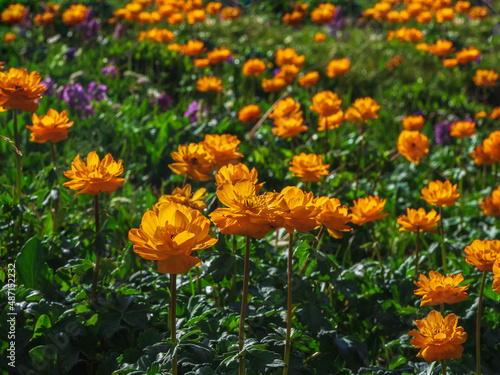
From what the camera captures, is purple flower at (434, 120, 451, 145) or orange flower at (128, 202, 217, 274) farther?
purple flower at (434, 120, 451, 145)

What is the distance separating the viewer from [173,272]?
1126 mm

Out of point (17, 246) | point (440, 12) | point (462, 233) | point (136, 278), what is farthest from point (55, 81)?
point (440, 12)

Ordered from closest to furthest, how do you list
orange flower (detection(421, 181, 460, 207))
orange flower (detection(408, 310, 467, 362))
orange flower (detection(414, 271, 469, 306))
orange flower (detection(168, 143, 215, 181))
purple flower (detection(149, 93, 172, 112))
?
orange flower (detection(408, 310, 467, 362))
orange flower (detection(414, 271, 469, 306))
orange flower (detection(168, 143, 215, 181))
orange flower (detection(421, 181, 460, 207))
purple flower (detection(149, 93, 172, 112))

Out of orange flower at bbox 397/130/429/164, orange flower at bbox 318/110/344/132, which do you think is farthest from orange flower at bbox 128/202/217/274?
orange flower at bbox 318/110/344/132

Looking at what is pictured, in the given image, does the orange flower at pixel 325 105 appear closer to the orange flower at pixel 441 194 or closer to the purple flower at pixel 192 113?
the orange flower at pixel 441 194

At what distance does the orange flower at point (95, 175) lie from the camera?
1.47m

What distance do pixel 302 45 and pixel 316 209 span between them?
5.40m

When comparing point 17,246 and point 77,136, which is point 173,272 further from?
point 77,136

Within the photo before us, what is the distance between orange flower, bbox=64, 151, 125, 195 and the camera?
1.47m

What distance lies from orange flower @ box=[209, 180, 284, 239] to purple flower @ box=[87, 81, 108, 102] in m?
2.86

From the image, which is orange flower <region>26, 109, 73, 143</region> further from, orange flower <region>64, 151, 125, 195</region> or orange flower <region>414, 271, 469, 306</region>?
orange flower <region>414, 271, 469, 306</region>

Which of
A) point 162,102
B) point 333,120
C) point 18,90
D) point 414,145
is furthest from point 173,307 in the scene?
point 162,102

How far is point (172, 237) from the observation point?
1170mm

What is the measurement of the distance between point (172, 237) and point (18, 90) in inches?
37.5
